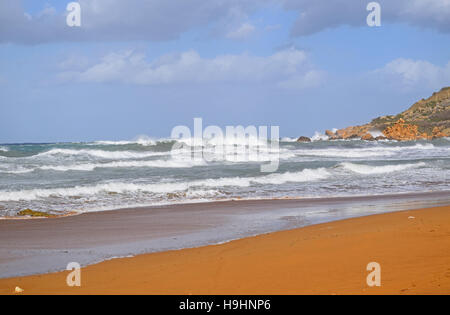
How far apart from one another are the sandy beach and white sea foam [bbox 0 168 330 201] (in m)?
8.61

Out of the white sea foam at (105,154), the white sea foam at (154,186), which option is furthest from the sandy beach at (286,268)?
the white sea foam at (105,154)

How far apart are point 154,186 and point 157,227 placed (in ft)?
23.4

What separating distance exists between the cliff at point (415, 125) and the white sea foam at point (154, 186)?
6299 centimetres

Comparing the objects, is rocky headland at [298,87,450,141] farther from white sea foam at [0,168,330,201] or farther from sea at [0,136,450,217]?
white sea foam at [0,168,330,201]

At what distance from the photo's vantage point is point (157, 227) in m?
9.47

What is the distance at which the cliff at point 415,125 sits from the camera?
271 feet

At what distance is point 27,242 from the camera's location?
8.17 meters

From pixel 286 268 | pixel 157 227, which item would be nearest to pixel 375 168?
pixel 157 227

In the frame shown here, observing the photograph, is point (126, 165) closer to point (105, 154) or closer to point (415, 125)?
point (105, 154)

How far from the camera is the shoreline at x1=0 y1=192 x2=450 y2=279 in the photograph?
23.3 ft
